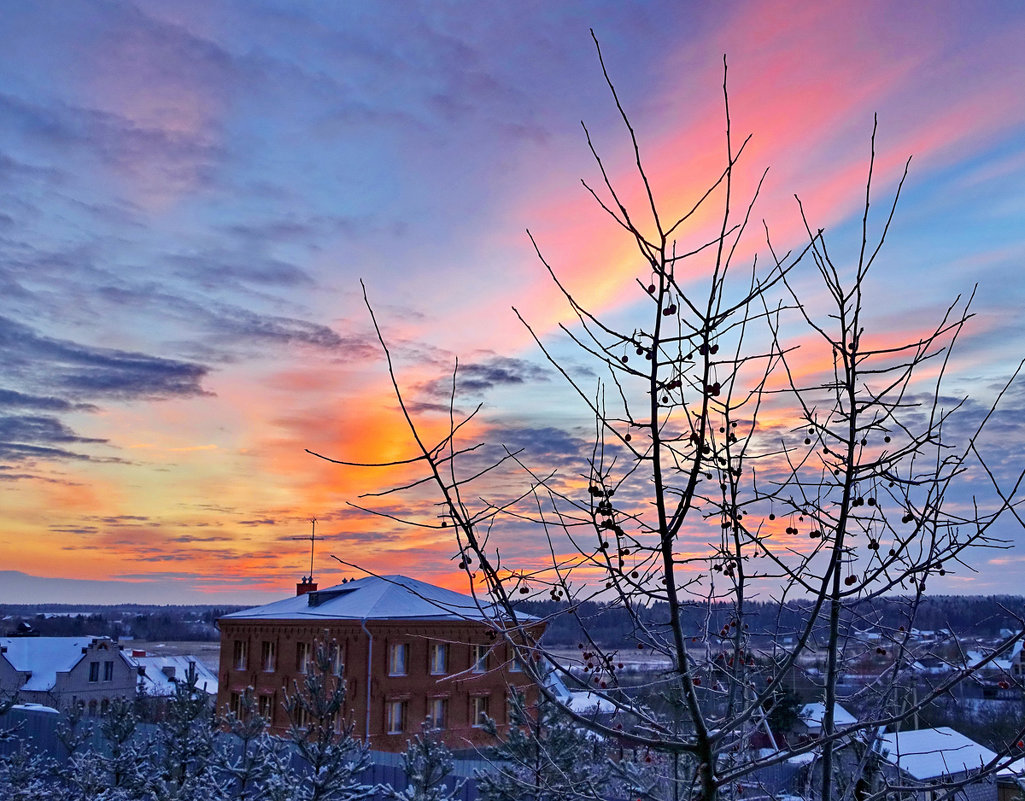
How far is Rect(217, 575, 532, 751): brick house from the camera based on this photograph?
984 inches

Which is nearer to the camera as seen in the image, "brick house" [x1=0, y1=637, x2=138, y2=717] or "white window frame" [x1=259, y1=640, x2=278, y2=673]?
"white window frame" [x1=259, y1=640, x2=278, y2=673]

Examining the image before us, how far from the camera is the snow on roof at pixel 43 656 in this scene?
159 feet

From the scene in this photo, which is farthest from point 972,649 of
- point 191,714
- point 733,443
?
point 191,714

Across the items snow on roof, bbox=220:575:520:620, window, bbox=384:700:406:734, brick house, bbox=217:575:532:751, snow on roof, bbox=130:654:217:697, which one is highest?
snow on roof, bbox=220:575:520:620

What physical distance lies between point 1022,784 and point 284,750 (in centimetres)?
1303

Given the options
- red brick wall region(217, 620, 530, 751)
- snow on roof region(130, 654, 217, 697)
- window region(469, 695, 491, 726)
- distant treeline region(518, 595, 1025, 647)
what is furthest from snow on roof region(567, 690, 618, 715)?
snow on roof region(130, 654, 217, 697)

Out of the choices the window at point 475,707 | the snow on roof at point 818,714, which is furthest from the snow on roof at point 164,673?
the snow on roof at point 818,714

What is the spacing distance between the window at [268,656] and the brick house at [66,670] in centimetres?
2517

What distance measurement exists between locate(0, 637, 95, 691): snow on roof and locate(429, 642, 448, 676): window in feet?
108

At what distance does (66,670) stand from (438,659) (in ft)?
112

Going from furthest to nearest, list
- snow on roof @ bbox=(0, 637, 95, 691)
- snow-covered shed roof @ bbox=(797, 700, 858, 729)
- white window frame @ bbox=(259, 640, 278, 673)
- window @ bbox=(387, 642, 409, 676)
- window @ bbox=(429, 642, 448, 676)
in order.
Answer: snow on roof @ bbox=(0, 637, 95, 691) → white window frame @ bbox=(259, 640, 278, 673) → window @ bbox=(429, 642, 448, 676) → window @ bbox=(387, 642, 409, 676) → snow-covered shed roof @ bbox=(797, 700, 858, 729)

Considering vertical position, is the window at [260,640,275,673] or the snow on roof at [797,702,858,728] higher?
the snow on roof at [797,702,858,728]

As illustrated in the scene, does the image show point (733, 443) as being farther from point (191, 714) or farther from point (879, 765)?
point (191, 714)

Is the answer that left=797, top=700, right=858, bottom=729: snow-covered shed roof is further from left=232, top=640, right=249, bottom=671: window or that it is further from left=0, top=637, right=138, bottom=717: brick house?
left=0, top=637, right=138, bottom=717: brick house
